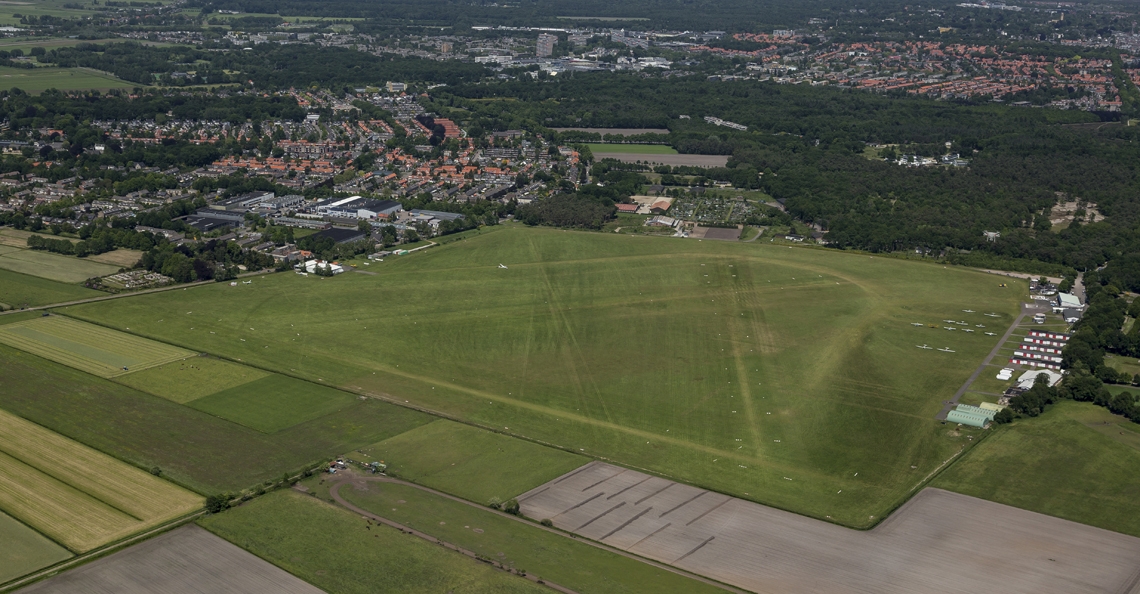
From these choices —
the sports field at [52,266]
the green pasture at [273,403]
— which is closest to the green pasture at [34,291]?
the sports field at [52,266]

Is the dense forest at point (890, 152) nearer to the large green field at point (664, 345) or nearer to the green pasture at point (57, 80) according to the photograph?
the large green field at point (664, 345)

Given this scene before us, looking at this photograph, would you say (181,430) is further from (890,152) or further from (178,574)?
(890,152)

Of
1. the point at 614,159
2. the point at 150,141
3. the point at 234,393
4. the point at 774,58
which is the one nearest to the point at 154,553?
the point at 234,393

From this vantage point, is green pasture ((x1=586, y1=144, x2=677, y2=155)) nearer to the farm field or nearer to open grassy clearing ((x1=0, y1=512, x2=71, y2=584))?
the farm field

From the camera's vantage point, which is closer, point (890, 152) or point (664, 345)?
point (664, 345)

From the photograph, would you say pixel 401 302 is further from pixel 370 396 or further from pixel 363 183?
pixel 363 183

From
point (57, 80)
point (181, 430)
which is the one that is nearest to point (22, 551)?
point (181, 430)
